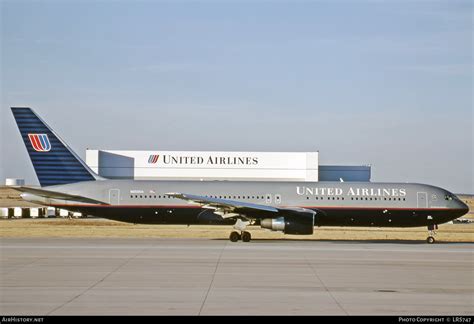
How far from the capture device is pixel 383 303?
16.0 m

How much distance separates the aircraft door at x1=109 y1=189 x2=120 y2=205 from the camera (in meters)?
36.2

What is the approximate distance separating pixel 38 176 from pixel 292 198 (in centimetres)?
1314

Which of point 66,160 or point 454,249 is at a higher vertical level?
point 66,160

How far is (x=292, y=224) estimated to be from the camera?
34.0 meters

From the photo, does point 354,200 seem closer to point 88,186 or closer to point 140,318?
point 88,186

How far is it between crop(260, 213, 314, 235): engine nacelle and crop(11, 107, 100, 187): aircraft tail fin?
10.5 m

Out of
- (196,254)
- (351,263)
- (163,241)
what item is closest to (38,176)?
(163,241)

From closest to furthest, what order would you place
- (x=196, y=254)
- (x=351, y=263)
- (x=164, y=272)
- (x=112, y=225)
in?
(x=164, y=272), (x=351, y=263), (x=196, y=254), (x=112, y=225)

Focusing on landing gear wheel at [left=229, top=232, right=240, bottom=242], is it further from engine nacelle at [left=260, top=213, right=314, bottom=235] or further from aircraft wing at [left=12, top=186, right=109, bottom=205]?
aircraft wing at [left=12, top=186, right=109, bottom=205]

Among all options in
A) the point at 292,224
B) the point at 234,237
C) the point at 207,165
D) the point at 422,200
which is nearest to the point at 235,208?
the point at 234,237

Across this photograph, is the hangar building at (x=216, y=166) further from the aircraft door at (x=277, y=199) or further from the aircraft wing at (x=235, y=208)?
the aircraft wing at (x=235, y=208)

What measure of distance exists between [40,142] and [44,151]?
51cm

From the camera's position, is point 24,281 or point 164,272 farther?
point 164,272

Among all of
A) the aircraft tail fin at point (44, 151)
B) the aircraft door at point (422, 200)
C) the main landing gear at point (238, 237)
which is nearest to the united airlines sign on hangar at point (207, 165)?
the aircraft tail fin at point (44, 151)
